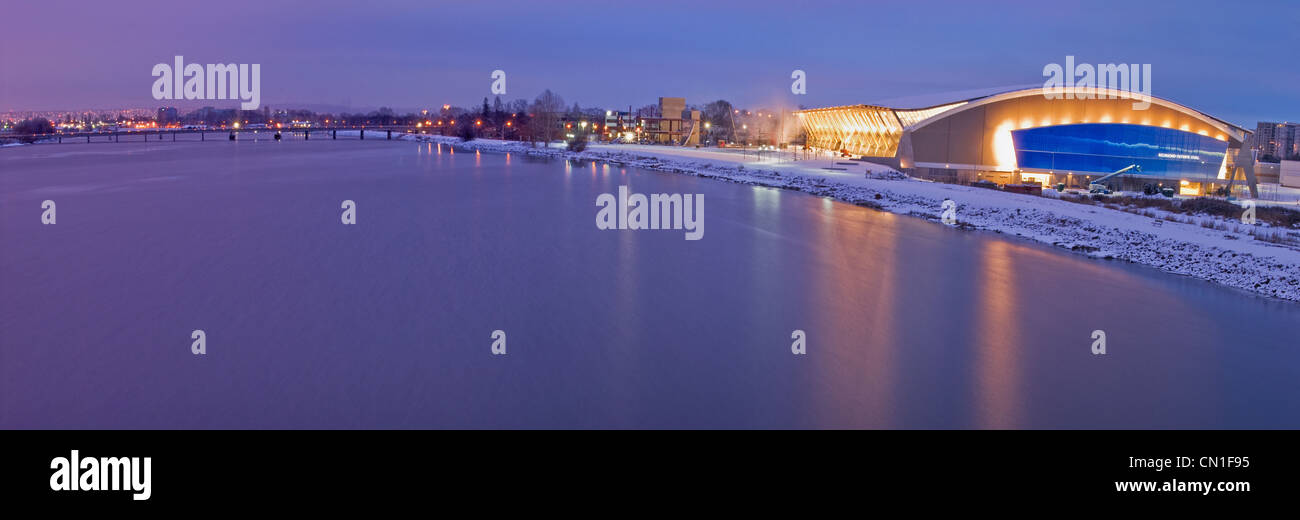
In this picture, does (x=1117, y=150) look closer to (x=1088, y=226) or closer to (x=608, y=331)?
(x=1088, y=226)

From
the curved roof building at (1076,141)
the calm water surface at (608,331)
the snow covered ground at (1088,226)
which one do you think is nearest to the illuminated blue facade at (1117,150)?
the curved roof building at (1076,141)

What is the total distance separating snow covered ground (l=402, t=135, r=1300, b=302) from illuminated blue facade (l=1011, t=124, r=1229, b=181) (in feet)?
28.1

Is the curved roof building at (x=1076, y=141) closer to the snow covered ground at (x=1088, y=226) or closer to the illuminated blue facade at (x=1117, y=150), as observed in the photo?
the illuminated blue facade at (x=1117, y=150)

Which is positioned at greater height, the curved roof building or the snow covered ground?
the curved roof building

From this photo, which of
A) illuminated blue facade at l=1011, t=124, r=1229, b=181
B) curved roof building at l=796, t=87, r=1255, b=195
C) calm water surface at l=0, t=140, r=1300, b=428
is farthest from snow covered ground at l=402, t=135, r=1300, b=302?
illuminated blue facade at l=1011, t=124, r=1229, b=181

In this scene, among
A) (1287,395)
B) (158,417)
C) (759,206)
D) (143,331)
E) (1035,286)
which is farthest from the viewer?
(759,206)

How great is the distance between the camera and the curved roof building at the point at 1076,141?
155 ft

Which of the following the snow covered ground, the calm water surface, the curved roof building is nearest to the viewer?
the calm water surface

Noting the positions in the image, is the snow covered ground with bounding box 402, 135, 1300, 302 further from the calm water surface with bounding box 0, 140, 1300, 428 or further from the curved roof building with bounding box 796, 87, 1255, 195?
the curved roof building with bounding box 796, 87, 1255, 195

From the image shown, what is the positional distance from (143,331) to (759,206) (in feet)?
77.2

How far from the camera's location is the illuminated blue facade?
4741cm
